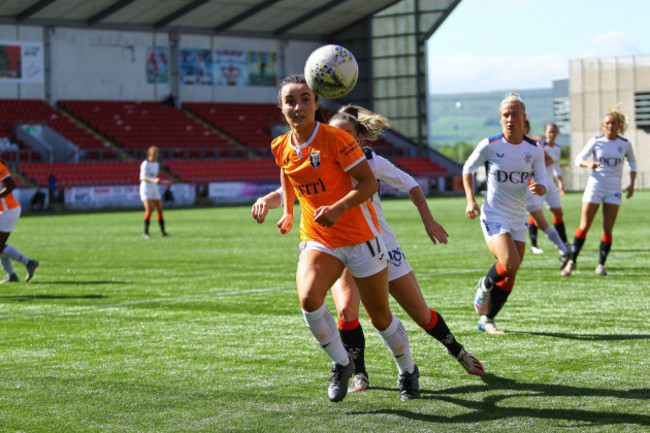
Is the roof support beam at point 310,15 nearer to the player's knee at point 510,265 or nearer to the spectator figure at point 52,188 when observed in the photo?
the spectator figure at point 52,188

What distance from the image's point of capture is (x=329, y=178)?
523 centimetres

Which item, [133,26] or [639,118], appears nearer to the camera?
[133,26]

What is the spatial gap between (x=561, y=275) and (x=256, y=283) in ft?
13.1

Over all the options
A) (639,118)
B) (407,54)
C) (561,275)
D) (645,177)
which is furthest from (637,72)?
(561,275)

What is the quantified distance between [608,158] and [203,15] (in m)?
38.0

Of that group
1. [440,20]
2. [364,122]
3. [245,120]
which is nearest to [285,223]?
[364,122]

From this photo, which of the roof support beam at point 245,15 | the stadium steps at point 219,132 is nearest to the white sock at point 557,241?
the roof support beam at point 245,15

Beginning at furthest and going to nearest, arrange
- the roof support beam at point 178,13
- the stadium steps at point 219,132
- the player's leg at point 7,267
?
the stadium steps at point 219,132 → the roof support beam at point 178,13 → the player's leg at point 7,267

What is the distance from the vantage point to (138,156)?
149 ft

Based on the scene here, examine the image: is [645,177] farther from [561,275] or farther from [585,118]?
[561,275]

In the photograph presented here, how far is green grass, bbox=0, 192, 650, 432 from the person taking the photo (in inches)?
200

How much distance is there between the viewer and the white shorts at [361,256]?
5.23 metres

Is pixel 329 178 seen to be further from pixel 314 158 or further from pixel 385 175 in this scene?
pixel 385 175

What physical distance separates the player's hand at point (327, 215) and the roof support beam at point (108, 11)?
4091cm
